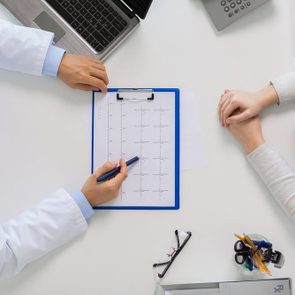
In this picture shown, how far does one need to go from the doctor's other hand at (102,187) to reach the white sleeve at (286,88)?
354 mm

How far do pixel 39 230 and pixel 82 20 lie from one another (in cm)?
44

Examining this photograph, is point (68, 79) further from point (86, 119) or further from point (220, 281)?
point (220, 281)

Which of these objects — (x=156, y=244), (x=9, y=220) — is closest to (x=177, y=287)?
(x=156, y=244)

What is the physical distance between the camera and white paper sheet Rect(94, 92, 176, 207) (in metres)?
0.90

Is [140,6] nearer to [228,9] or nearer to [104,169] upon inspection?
[228,9]

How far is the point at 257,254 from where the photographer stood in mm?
831

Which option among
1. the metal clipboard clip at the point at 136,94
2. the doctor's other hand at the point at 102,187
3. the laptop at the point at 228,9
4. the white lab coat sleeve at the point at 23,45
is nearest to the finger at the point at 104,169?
the doctor's other hand at the point at 102,187

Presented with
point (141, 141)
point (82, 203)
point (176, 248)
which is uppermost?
point (141, 141)

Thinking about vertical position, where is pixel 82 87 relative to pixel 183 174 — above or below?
above

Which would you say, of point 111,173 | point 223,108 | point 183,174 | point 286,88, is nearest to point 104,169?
point 111,173

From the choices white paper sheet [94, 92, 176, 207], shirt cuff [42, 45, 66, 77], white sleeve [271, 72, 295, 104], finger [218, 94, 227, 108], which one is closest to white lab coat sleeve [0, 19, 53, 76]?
shirt cuff [42, 45, 66, 77]

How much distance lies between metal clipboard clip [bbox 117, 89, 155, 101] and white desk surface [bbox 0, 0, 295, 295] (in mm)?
16

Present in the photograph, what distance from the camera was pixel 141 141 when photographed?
91 centimetres

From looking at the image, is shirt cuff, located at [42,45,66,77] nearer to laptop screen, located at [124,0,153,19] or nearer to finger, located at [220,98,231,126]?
laptop screen, located at [124,0,153,19]
